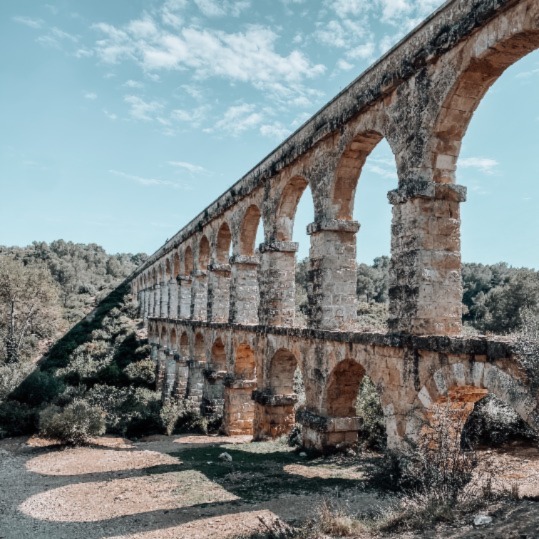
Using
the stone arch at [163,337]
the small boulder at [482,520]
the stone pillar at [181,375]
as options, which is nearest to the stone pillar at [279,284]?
the small boulder at [482,520]

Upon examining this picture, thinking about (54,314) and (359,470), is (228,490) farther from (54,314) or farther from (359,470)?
(54,314)

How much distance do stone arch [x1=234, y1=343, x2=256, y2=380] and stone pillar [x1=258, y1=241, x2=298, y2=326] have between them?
1.77 metres

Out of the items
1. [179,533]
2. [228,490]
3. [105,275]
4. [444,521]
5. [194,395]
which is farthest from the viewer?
[105,275]

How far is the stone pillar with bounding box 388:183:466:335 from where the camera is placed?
21.3 ft

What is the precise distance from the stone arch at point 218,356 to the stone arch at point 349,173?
283 inches

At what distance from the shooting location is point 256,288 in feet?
46.5

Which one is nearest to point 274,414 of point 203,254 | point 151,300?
point 203,254

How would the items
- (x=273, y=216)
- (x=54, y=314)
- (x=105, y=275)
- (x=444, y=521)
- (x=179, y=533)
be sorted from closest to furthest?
(x=444, y=521) < (x=179, y=533) < (x=273, y=216) < (x=54, y=314) < (x=105, y=275)

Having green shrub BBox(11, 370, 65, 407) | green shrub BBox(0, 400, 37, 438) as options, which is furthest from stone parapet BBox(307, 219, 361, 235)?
green shrub BBox(11, 370, 65, 407)

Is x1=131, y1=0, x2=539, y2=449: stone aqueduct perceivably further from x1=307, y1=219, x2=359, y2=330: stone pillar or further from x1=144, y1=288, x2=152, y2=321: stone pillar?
x1=144, y1=288, x2=152, y2=321: stone pillar

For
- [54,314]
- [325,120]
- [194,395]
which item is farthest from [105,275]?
[325,120]

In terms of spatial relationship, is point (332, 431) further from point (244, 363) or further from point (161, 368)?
point (161, 368)

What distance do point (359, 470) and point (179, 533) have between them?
10.4 ft

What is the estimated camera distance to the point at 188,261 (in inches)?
830
